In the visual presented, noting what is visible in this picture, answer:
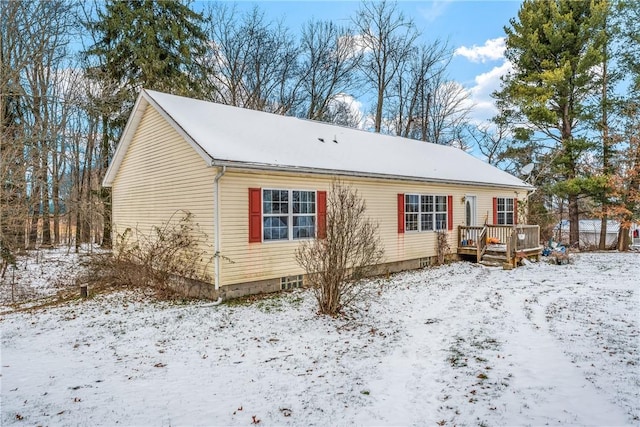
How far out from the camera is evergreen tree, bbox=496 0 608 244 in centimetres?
1748

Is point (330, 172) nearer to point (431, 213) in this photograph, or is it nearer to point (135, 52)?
point (431, 213)

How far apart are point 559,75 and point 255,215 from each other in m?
16.2

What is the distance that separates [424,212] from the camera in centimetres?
1298

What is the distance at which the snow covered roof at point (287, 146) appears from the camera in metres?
8.69

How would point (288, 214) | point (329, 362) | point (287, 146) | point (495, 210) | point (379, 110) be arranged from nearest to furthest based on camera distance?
point (329, 362) < point (288, 214) < point (287, 146) < point (495, 210) < point (379, 110)

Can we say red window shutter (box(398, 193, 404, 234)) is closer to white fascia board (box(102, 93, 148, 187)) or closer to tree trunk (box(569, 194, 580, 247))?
white fascia board (box(102, 93, 148, 187))

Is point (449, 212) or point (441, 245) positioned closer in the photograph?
point (441, 245)

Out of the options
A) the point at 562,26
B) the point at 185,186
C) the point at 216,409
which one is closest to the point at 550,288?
the point at 216,409

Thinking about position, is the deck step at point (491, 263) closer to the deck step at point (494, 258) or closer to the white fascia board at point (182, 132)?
the deck step at point (494, 258)

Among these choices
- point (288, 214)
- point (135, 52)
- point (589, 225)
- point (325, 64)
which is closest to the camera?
point (288, 214)

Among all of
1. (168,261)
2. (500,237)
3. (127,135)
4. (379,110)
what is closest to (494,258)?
(500,237)

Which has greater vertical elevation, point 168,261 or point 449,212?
point 449,212

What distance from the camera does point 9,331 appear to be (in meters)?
6.74

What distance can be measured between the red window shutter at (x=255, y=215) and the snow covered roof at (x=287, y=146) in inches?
26.1
